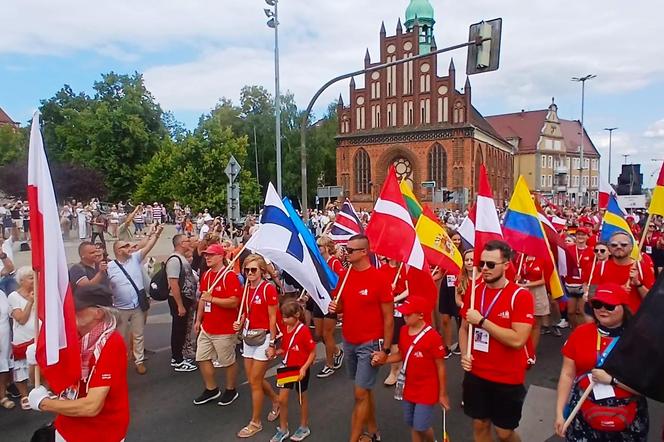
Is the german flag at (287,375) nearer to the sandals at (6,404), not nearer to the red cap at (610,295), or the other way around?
the red cap at (610,295)

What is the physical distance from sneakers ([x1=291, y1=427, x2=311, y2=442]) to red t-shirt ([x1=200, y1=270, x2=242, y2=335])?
3.96ft

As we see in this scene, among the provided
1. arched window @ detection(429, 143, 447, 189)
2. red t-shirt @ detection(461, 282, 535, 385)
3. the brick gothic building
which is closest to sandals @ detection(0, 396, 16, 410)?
red t-shirt @ detection(461, 282, 535, 385)

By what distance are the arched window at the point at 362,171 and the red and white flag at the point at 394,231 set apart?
1865 inches

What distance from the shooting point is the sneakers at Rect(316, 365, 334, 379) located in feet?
21.2

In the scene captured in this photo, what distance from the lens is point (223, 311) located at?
543 centimetres

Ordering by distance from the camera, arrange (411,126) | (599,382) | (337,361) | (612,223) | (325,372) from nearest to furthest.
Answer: (599,382) < (325,372) < (337,361) < (612,223) < (411,126)

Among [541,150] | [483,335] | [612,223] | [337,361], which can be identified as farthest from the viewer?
[541,150]

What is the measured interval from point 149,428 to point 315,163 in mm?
51553

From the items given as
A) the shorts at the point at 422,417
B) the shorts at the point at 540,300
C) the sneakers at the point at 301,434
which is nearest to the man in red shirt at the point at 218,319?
the sneakers at the point at 301,434

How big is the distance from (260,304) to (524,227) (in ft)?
9.40

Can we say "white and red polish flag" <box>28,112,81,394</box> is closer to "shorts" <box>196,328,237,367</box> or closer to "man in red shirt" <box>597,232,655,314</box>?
"shorts" <box>196,328,237,367</box>

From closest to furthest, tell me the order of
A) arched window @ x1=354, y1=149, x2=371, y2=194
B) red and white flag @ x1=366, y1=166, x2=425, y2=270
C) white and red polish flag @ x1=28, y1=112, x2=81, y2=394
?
white and red polish flag @ x1=28, y1=112, x2=81, y2=394 < red and white flag @ x1=366, y1=166, x2=425, y2=270 < arched window @ x1=354, y1=149, x2=371, y2=194

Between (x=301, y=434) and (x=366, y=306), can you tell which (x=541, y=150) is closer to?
(x=366, y=306)

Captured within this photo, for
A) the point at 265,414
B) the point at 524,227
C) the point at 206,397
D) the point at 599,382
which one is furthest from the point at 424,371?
the point at 206,397
